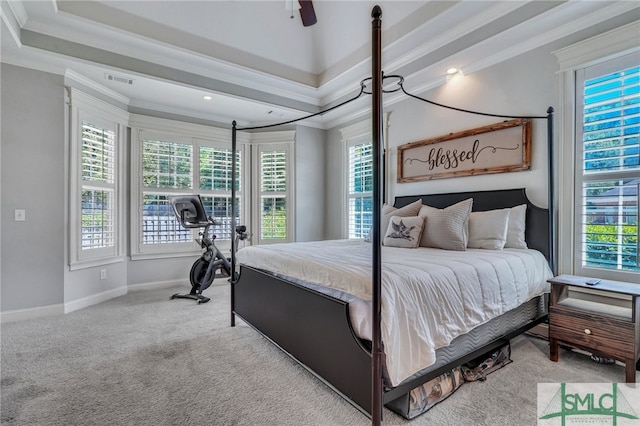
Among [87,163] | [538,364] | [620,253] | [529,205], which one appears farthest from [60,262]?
[620,253]

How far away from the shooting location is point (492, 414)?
1.69 meters

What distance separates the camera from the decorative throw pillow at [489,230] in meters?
2.71

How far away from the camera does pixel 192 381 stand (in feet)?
6.77

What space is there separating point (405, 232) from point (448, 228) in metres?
0.40

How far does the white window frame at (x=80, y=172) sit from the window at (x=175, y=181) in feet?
0.68

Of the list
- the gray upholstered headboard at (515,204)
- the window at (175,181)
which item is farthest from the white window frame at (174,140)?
the gray upholstered headboard at (515,204)

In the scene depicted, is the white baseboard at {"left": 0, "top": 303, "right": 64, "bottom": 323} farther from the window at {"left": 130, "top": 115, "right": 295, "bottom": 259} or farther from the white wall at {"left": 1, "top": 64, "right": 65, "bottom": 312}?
the window at {"left": 130, "top": 115, "right": 295, "bottom": 259}

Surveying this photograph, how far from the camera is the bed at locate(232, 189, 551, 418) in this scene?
1.59 metres

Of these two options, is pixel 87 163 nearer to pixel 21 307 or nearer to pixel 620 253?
pixel 21 307

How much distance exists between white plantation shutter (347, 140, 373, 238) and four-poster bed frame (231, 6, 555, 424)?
75.8 inches

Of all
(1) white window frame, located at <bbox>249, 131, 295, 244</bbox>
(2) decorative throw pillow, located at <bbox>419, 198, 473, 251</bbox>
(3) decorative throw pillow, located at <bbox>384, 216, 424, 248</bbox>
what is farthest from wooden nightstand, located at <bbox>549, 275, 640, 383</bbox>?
(1) white window frame, located at <bbox>249, 131, 295, 244</bbox>

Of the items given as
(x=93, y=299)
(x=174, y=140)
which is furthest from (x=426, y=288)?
(x=174, y=140)

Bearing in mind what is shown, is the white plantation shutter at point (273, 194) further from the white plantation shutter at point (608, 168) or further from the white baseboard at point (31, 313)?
the white plantation shutter at point (608, 168)

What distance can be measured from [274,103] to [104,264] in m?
3.25
